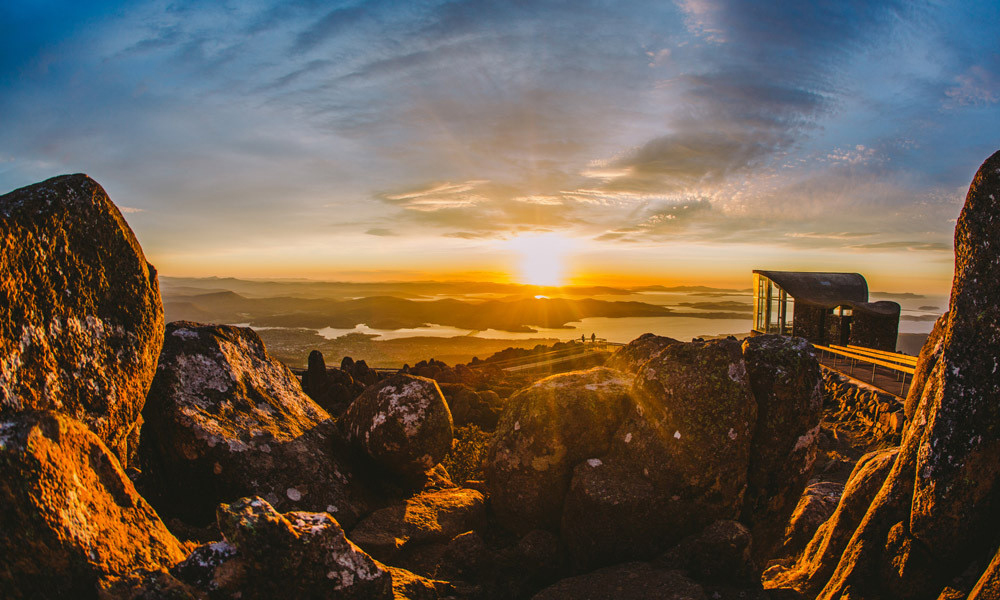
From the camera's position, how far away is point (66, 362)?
4.61 metres

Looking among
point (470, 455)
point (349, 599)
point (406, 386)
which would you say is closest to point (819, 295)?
point (470, 455)

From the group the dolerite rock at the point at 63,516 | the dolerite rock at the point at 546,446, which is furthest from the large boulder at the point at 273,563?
the dolerite rock at the point at 546,446

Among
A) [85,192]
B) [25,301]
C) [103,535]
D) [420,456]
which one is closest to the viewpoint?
[103,535]

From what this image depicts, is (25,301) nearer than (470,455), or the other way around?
(25,301)

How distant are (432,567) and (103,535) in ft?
12.0

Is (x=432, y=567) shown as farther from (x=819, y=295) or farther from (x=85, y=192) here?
(x=819, y=295)

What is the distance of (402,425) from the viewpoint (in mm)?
8039

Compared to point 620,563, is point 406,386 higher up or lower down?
higher up

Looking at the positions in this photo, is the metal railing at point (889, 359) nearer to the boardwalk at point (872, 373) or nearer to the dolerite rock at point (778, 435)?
the boardwalk at point (872, 373)

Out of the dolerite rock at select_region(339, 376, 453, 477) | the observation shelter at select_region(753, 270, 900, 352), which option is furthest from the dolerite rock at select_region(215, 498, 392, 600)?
the observation shelter at select_region(753, 270, 900, 352)

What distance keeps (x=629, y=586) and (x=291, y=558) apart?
3.34 m

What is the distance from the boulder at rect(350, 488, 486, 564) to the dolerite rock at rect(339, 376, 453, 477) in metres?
0.65

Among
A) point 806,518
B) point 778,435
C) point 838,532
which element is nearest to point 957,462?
point 838,532

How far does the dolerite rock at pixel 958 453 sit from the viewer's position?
4184 millimetres
